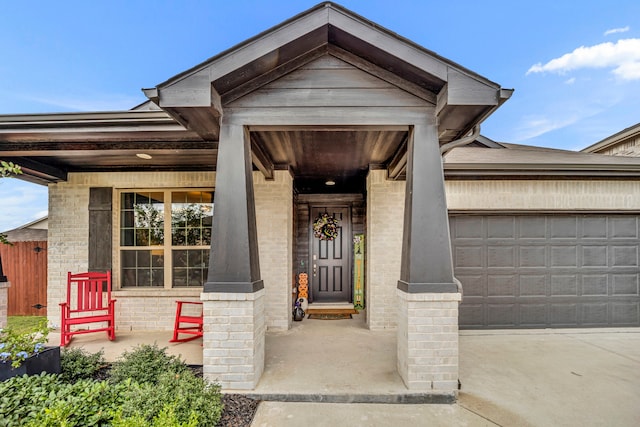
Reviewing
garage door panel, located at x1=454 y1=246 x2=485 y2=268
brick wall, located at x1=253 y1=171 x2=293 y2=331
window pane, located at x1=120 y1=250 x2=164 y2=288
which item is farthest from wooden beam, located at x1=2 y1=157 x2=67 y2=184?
garage door panel, located at x1=454 y1=246 x2=485 y2=268

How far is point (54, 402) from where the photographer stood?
2.47 meters

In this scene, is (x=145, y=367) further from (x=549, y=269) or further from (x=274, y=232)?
(x=549, y=269)

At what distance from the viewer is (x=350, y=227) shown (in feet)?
25.6

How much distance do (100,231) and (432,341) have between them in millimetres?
5317

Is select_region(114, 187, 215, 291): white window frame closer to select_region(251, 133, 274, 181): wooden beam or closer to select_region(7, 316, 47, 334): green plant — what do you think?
select_region(251, 133, 274, 181): wooden beam

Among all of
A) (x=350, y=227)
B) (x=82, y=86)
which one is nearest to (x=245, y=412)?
(x=350, y=227)

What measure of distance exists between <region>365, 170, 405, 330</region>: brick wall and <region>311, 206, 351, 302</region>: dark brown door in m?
2.16

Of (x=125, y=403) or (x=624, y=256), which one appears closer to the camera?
(x=125, y=403)

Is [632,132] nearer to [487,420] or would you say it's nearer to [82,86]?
[487,420]

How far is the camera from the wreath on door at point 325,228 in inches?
300

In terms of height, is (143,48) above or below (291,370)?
above

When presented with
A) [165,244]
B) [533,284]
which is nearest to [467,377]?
[533,284]

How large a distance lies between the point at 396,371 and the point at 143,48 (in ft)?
60.6

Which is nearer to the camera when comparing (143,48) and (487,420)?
(487,420)
